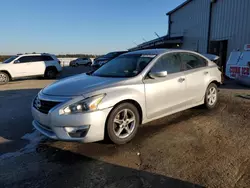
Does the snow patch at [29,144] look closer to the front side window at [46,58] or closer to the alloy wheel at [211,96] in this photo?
the alloy wheel at [211,96]

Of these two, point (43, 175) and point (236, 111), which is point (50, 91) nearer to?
point (43, 175)

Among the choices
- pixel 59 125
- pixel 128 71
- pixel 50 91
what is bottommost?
pixel 59 125

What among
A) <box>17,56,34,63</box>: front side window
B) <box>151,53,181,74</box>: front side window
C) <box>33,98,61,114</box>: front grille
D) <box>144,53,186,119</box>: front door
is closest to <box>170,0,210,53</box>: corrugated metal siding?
<box>17,56,34,63</box>: front side window

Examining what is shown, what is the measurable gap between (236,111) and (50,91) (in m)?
4.40

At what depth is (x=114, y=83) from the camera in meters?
3.63

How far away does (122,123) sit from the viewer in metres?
3.59

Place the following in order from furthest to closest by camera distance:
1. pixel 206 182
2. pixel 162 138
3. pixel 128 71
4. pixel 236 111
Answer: pixel 236 111 < pixel 128 71 < pixel 162 138 < pixel 206 182

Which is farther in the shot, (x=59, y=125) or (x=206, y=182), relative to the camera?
(x=59, y=125)

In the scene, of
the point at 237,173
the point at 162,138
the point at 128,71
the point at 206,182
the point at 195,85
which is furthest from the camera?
the point at 195,85

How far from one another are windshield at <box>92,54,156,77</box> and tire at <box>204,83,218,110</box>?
1.93m

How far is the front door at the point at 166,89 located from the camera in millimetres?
3920

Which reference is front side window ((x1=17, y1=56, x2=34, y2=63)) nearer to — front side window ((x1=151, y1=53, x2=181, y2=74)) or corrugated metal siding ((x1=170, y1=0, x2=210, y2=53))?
front side window ((x1=151, y1=53, x2=181, y2=74))

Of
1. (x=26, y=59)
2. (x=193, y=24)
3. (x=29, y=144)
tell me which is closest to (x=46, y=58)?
(x=26, y=59)

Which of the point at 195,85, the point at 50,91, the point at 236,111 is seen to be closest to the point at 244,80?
the point at 236,111
